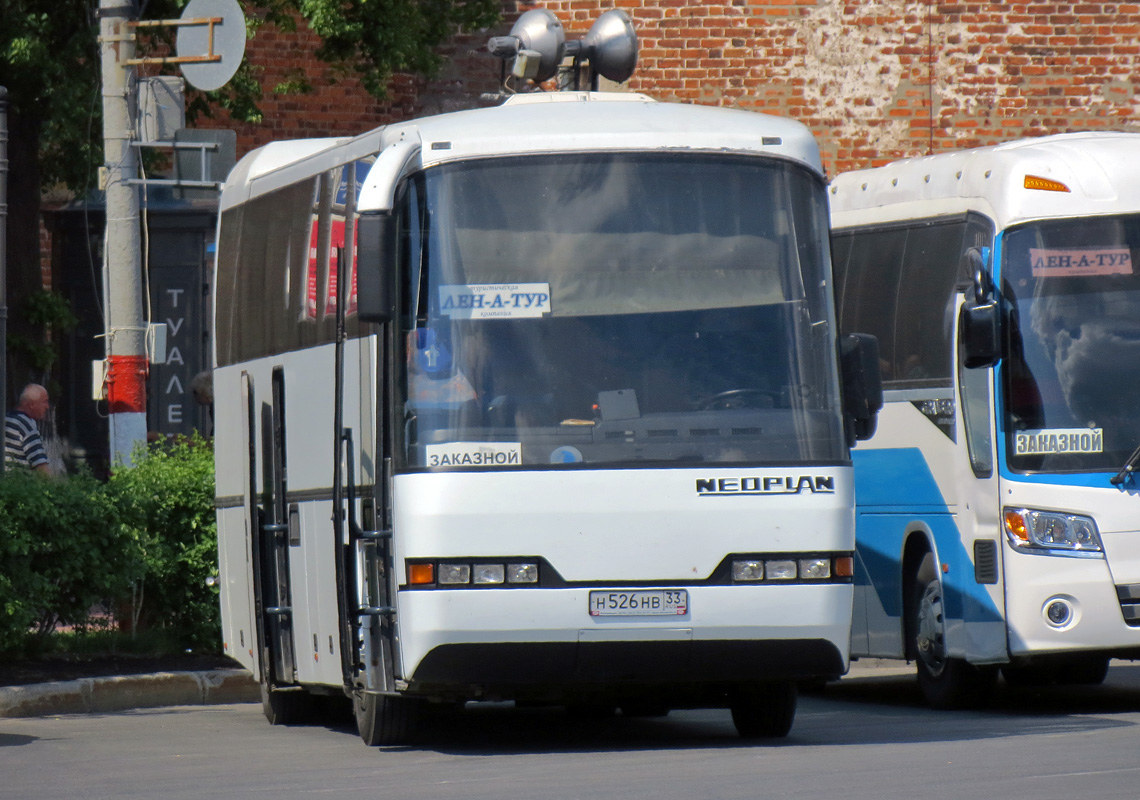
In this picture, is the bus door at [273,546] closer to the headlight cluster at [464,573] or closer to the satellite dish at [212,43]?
the headlight cluster at [464,573]

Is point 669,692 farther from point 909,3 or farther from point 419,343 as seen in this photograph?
point 909,3

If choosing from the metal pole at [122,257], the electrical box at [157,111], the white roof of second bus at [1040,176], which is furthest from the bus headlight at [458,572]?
the electrical box at [157,111]

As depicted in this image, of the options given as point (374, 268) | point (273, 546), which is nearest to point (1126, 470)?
point (374, 268)

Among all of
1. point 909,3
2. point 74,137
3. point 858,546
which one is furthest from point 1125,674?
point 909,3

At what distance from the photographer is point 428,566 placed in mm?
9281

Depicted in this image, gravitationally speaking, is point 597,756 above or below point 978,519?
below

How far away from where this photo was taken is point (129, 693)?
43.2 ft

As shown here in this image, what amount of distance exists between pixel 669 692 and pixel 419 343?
2.02 meters

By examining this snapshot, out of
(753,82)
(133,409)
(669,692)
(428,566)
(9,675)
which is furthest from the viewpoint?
(753,82)

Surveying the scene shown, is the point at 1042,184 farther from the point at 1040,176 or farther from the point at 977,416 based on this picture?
the point at 977,416

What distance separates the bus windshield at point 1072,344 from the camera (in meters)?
11.5

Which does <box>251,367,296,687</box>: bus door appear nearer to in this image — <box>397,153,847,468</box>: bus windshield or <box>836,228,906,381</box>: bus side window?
<box>397,153,847,468</box>: bus windshield

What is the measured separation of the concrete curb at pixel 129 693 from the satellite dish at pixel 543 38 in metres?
5.23

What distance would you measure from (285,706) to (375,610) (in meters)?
2.80
